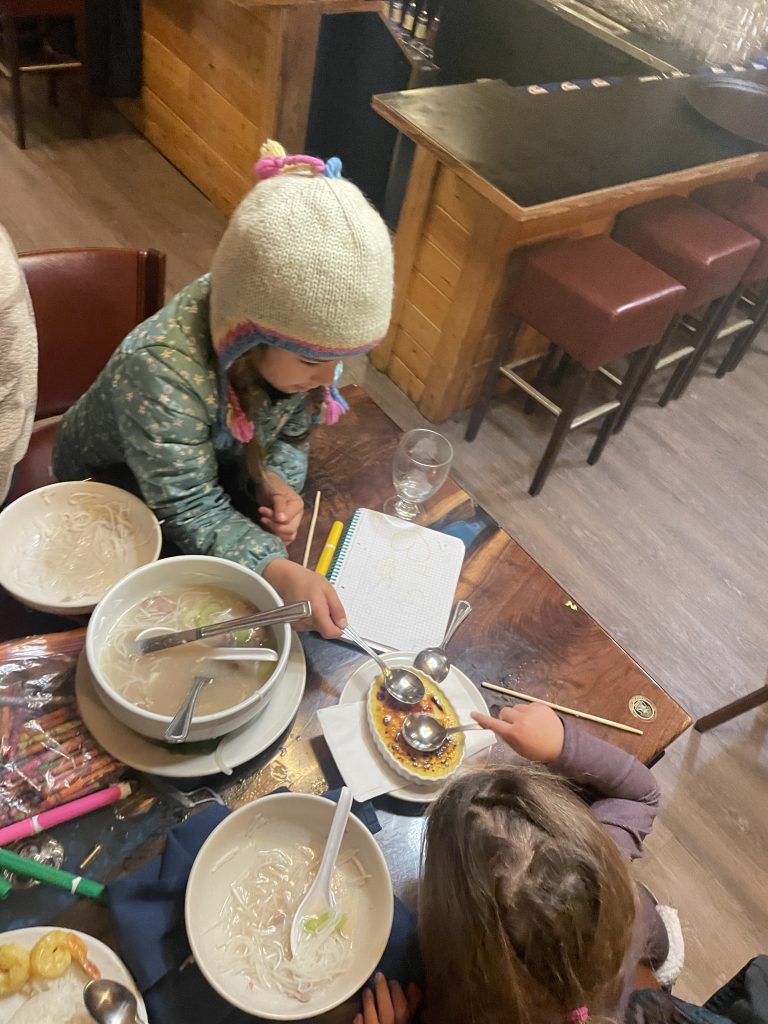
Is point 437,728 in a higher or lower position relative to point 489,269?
higher

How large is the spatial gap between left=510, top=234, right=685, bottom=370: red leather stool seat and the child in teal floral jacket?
3.87ft

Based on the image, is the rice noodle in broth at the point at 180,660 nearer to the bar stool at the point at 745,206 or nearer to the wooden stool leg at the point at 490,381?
the wooden stool leg at the point at 490,381

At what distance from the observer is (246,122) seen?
9.22 feet

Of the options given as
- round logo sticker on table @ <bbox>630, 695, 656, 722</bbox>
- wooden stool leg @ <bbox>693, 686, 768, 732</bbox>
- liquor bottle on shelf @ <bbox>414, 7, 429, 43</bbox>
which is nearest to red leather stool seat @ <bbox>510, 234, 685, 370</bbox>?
wooden stool leg @ <bbox>693, 686, 768, 732</bbox>

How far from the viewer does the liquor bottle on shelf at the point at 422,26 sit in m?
3.45

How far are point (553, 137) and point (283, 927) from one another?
214cm

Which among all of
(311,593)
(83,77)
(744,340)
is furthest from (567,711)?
(83,77)

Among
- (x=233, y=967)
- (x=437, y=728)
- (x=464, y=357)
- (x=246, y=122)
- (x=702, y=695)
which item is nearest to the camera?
(x=233, y=967)

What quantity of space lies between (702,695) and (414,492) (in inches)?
53.9

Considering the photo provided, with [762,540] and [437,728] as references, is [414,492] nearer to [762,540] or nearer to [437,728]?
[437,728]

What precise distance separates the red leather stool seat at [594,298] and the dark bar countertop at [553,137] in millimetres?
222

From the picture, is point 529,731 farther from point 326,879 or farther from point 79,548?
point 79,548

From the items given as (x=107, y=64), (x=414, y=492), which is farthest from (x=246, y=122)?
(x=414, y=492)

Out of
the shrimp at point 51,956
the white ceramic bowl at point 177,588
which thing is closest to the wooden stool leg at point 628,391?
the white ceramic bowl at point 177,588
